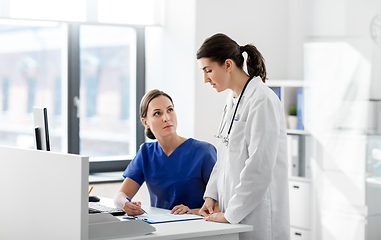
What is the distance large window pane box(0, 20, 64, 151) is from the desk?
212 cm

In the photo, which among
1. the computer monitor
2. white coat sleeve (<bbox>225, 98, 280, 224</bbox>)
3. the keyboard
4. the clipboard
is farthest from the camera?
the keyboard

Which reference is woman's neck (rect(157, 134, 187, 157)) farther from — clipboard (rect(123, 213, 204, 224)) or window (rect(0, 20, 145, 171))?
window (rect(0, 20, 145, 171))

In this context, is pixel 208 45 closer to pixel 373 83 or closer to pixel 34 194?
pixel 34 194

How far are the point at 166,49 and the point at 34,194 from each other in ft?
7.66

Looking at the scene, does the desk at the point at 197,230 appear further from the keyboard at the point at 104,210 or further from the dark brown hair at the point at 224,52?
the dark brown hair at the point at 224,52

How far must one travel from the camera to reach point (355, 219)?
3223mm

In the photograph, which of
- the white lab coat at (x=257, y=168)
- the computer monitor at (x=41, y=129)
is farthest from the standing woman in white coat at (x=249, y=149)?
the computer monitor at (x=41, y=129)

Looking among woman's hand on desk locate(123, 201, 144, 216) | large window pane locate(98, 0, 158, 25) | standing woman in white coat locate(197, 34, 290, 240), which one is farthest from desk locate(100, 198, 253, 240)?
large window pane locate(98, 0, 158, 25)

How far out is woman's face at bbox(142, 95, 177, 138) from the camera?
2.50 metres

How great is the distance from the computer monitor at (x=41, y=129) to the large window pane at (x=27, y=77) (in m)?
1.59

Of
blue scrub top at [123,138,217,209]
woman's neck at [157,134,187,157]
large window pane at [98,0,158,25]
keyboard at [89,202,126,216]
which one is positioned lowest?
keyboard at [89,202,126,216]

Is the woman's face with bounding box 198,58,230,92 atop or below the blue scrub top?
atop

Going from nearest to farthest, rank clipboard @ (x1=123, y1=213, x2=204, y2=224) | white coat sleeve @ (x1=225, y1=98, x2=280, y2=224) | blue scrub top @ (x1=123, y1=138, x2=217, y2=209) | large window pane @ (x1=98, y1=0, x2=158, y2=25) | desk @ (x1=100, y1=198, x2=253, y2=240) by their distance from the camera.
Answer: desk @ (x1=100, y1=198, x2=253, y2=240) < white coat sleeve @ (x1=225, y1=98, x2=280, y2=224) < clipboard @ (x1=123, y1=213, x2=204, y2=224) < blue scrub top @ (x1=123, y1=138, x2=217, y2=209) < large window pane @ (x1=98, y1=0, x2=158, y2=25)

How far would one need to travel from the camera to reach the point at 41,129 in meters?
2.12
